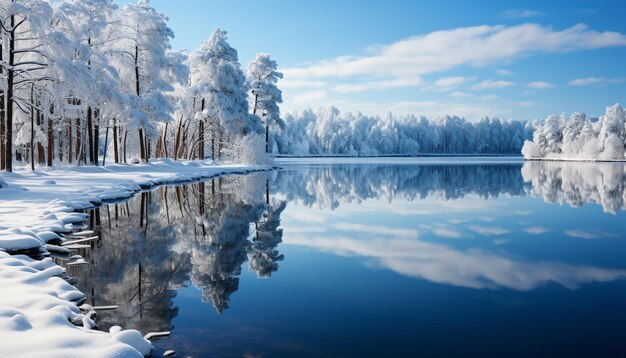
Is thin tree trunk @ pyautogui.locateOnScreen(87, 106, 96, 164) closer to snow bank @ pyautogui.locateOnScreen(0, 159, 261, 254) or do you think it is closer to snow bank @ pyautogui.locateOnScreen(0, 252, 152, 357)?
snow bank @ pyautogui.locateOnScreen(0, 159, 261, 254)

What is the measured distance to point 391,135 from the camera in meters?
146

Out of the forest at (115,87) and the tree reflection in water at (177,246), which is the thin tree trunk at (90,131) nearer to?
the forest at (115,87)

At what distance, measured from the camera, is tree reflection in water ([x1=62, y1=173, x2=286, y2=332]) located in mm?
6680

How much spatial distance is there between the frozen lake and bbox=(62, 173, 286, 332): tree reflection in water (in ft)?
0.13

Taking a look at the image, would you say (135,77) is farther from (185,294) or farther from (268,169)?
(185,294)

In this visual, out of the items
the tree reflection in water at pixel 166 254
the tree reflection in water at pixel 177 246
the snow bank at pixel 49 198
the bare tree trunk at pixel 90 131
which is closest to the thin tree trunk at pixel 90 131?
the bare tree trunk at pixel 90 131

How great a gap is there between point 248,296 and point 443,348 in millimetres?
3150

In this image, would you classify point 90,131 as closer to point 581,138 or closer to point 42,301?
point 42,301

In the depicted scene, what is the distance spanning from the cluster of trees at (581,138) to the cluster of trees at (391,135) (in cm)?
4658

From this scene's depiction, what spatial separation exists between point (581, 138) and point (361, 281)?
102 metres

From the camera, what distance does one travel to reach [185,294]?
718 centimetres

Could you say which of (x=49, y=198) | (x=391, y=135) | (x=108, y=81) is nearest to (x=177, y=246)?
(x=49, y=198)

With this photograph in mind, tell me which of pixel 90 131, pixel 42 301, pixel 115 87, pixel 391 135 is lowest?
pixel 42 301

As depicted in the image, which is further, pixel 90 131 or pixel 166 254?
pixel 90 131
